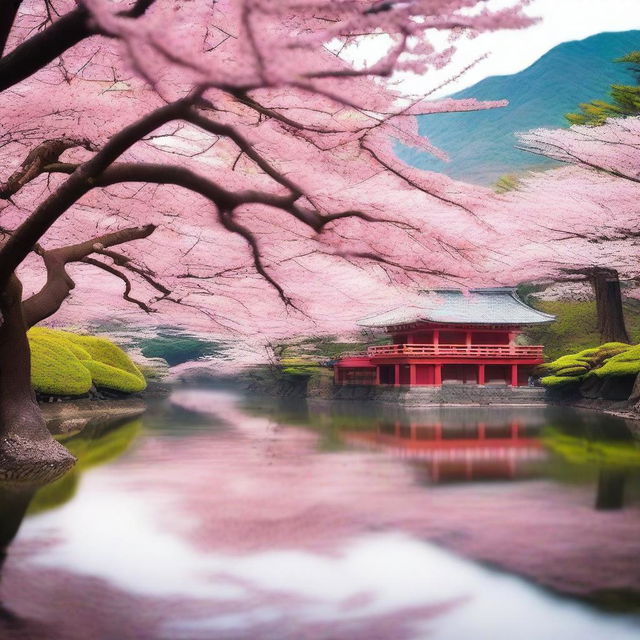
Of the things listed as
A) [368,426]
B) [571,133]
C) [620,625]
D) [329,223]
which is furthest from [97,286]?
[620,625]

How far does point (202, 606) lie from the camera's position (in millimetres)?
3994

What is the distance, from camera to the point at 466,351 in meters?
28.0

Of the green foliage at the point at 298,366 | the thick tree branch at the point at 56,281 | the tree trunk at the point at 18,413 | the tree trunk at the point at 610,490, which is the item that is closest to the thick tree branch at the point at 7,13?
the tree trunk at the point at 18,413

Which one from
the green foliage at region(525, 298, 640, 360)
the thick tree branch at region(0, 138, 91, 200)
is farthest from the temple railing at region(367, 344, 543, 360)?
the thick tree branch at region(0, 138, 91, 200)

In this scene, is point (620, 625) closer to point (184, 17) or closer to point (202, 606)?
point (202, 606)

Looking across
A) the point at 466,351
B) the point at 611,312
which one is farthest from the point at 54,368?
the point at 611,312

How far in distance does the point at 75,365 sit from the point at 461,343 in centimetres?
1697

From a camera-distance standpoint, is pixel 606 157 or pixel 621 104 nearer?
pixel 606 157

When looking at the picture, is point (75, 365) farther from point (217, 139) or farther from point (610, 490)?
point (610, 490)

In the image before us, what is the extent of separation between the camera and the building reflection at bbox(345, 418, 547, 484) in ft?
29.4

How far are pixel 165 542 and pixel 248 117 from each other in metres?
4.00

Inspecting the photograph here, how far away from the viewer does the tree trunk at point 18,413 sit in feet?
26.9

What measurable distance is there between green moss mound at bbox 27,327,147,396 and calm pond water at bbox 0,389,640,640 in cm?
635

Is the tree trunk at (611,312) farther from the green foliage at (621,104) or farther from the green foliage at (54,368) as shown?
the green foliage at (54,368)
